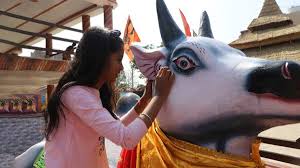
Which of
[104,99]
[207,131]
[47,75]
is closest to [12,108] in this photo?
[47,75]

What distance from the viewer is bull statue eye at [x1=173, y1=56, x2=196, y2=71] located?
39.6 inches

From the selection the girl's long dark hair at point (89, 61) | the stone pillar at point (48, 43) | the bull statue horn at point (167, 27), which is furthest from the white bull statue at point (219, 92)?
the stone pillar at point (48, 43)

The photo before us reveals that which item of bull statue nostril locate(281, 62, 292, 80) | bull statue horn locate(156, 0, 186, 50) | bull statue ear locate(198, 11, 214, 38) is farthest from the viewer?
bull statue ear locate(198, 11, 214, 38)

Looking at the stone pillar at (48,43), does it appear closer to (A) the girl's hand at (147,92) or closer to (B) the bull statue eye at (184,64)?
(A) the girl's hand at (147,92)

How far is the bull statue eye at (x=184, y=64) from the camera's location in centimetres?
101

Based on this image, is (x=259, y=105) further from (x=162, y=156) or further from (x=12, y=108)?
(x=12, y=108)

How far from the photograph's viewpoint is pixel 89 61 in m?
1.02

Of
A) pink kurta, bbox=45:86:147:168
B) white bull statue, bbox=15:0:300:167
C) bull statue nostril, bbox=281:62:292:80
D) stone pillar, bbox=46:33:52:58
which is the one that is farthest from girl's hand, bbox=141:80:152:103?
stone pillar, bbox=46:33:52:58

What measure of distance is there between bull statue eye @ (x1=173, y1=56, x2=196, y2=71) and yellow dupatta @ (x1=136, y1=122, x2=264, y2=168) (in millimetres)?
217

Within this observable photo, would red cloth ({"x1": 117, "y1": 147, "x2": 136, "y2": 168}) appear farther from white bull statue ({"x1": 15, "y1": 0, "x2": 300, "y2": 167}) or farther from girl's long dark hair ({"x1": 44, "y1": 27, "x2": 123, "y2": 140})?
girl's long dark hair ({"x1": 44, "y1": 27, "x2": 123, "y2": 140})

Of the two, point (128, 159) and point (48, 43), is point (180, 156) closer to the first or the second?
point (128, 159)

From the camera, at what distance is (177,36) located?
1.11 metres

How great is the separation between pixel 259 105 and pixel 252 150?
0.16 m

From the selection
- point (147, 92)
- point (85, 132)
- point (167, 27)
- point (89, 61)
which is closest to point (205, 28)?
point (167, 27)
